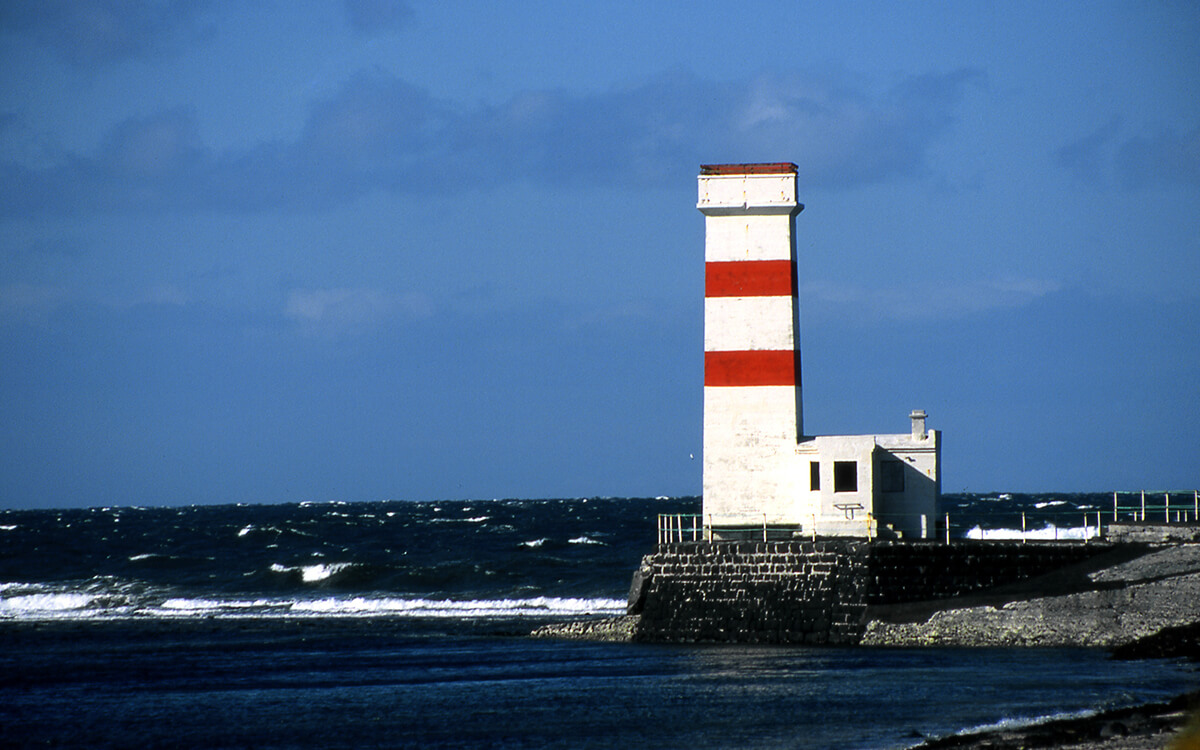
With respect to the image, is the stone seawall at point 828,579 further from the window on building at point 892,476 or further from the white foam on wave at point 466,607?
the white foam on wave at point 466,607

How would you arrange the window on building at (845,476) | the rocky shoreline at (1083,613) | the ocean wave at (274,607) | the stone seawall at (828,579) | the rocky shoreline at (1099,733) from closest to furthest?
the rocky shoreline at (1099,733) < the rocky shoreline at (1083,613) < the stone seawall at (828,579) < the window on building at (845,476) < the ocean wave at (274,607)

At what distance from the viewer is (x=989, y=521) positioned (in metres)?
62.3

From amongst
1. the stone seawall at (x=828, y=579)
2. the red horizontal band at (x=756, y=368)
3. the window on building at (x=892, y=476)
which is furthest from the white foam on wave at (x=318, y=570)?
the window on building at (x=892, y=476)

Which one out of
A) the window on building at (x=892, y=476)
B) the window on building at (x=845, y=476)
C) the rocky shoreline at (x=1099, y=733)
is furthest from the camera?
the window on building at (x=892, y=476)

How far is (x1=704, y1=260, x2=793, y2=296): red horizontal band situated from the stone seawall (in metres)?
4.20

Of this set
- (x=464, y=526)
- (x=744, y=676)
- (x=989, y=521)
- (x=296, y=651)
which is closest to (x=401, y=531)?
(x=464, y=526)

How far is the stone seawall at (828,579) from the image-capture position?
23812 mm

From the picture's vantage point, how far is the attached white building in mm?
25609

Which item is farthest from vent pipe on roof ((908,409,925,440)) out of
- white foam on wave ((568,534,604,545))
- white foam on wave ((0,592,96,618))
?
white foam on wave ((568,534,604,545))

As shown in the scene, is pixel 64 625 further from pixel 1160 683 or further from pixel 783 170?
pixel 1160 683

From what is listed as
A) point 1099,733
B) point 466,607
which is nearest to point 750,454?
point 1099,733

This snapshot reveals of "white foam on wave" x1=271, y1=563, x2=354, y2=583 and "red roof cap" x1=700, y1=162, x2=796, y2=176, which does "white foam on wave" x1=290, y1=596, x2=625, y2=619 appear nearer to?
"white foam on wave" x1=271, y1=563, x2=354, y2=583

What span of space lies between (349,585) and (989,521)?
28932 mm

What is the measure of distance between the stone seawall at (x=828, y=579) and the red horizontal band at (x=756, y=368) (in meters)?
2.78
